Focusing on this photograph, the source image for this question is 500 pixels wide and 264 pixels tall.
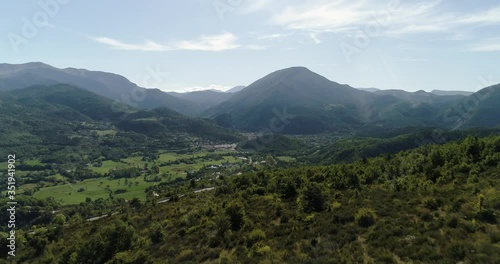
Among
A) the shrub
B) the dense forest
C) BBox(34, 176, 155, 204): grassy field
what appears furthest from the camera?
BBox(34, 176, 155, 204): grassy field

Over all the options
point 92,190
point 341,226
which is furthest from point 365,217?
point 92,190

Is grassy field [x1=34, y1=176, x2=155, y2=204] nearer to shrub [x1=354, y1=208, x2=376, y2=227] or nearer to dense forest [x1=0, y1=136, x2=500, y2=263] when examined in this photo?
dense forest [x1=0, y1=136, x2=500, y2=263]

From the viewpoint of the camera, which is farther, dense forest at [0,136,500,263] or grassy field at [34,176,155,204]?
grassy field at [34,176,155,204]

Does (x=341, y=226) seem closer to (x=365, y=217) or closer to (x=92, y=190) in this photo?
(x=365, y=217)

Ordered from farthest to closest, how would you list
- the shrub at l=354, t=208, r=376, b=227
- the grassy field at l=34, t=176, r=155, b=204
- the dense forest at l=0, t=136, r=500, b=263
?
the grassy field at l=34, t=176, r=155, b=204, the shrub at l=354, t=208, r=376, b=227, the dense forest at l=0, t=136, r=500, b=263

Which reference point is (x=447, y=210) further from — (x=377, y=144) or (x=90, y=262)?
(x=377, y=144)

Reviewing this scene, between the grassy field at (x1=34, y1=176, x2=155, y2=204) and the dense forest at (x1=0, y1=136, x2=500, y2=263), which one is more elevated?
the dense forest at (x1=0, y1=136, x2=500, y2=263)

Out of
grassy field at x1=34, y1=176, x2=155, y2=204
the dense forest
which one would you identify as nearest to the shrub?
the dense forest

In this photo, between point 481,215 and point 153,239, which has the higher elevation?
point 481,215

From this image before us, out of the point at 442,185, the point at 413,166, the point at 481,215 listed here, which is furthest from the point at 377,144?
the point at 481,215
